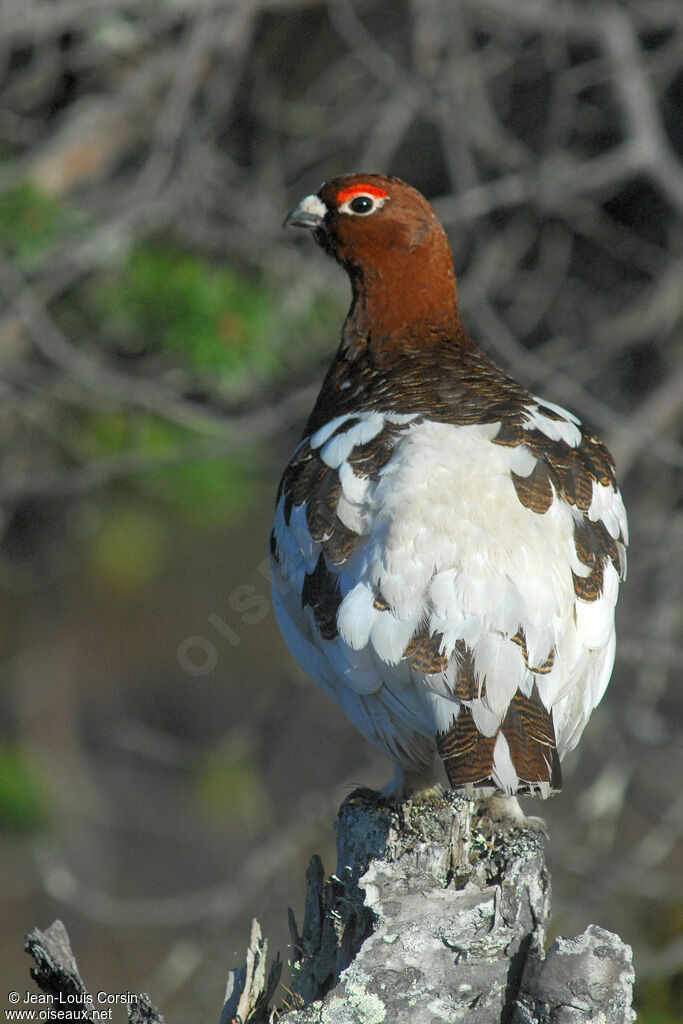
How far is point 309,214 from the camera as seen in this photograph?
3340mm

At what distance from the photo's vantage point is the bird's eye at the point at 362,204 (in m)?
3.24

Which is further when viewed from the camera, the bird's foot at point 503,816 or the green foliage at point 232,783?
the green foliage at point 232,783

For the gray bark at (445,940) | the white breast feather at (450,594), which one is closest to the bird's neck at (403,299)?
the white breast feather at (450,594)

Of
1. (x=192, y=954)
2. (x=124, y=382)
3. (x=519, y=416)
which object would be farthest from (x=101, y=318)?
(x=192, y=954)

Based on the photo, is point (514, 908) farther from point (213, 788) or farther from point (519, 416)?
point (213, 788)

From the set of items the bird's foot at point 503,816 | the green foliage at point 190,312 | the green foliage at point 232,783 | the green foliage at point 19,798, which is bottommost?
the bird's foot at point 503,816

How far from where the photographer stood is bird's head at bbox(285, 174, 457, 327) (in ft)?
10.6

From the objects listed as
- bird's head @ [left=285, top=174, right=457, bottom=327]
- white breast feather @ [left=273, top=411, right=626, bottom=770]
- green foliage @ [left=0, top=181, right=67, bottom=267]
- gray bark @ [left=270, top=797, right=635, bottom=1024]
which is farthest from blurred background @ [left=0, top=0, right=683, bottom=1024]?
gray bark @ [left=270, top=797, right=635, bottom=1024]

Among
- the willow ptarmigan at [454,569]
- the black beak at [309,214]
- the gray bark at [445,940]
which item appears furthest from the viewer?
the black beak at [309,214]

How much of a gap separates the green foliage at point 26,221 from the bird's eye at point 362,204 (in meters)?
1.33

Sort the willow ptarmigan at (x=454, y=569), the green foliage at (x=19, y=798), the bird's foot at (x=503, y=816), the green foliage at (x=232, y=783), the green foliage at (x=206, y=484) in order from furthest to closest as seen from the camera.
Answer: the green foliage at (x=19, y=798)
the green foliage at (x=232, y=783)
the green foliage at (x=206, y=484)
the bird's foot at (x=503, y=816)
the willow ptarmigan at (x=454, y=569)

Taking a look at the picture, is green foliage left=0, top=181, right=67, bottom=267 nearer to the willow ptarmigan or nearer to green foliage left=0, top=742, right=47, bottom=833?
the willow ptarmigan

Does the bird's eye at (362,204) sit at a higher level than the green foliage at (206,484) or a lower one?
lower

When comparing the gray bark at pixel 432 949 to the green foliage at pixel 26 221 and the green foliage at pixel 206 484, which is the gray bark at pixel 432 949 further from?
the green foliage at pixel 206 484
